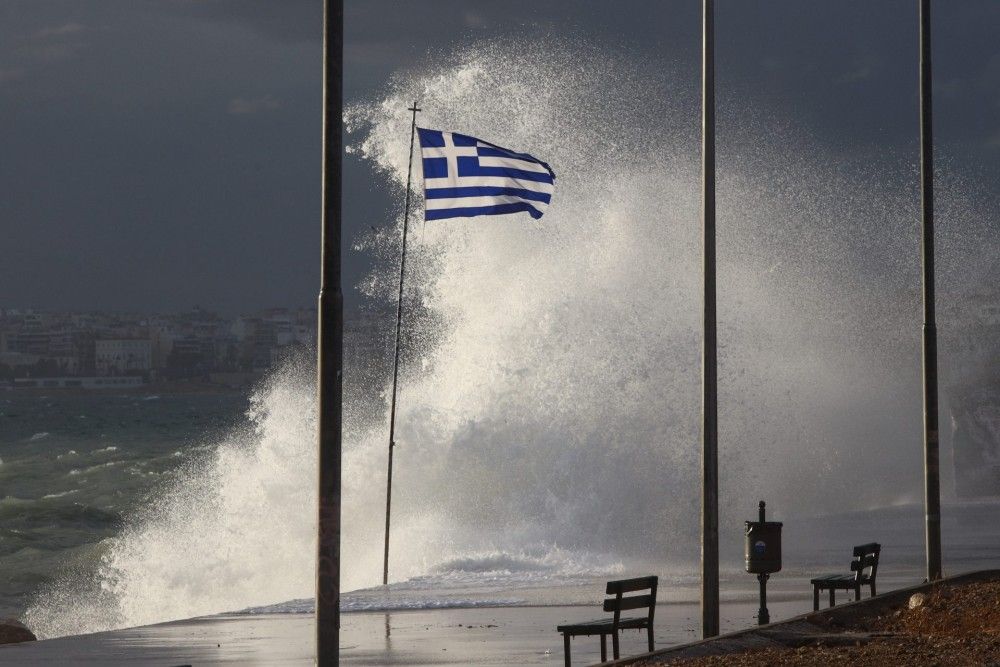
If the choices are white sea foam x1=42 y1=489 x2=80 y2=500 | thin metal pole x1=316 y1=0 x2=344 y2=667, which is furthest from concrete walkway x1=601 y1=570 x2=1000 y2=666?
white sea foam x1=42 y1=489 x2=80 y2=500

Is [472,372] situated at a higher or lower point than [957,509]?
higher

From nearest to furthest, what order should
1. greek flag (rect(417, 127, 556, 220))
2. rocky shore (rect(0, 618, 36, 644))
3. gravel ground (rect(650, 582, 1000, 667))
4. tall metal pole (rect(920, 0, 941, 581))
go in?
gravel ground (rect(650, 582, 1000, 667)) → rocky shore (rect(0, 618, 36, 644)) → tall metal pole (rect(920, 0, 941, 581)) → greek flag (rect(417, 127, 556, 220))

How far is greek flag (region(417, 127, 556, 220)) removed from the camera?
17781 mm

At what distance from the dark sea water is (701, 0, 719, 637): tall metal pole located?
23.9m

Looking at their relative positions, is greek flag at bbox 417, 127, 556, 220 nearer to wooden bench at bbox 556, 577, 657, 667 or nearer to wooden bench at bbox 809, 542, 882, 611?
wooden bench at bbox 809, 542, 882, 611

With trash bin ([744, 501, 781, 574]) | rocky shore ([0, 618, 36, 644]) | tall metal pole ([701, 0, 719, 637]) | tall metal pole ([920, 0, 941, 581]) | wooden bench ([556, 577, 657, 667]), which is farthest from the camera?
tall metal pole ([920, 0, 941, 581])

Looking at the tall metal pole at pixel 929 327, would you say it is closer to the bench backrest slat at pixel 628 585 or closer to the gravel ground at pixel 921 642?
the gravel ground at pixel 921 642

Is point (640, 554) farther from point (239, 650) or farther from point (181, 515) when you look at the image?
point (181, 515)

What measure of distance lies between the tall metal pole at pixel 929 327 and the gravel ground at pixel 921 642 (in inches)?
110

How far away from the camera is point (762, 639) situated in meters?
12.0

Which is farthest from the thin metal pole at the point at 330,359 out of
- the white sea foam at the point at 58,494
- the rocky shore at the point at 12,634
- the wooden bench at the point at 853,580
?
the white sea foam at the point at 58,494

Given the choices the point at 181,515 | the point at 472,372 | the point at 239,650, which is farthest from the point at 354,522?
→ the point at 239,650

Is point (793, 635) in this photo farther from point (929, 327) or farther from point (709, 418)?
point (929, 327)

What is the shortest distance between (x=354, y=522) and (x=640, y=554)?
34.7ft
